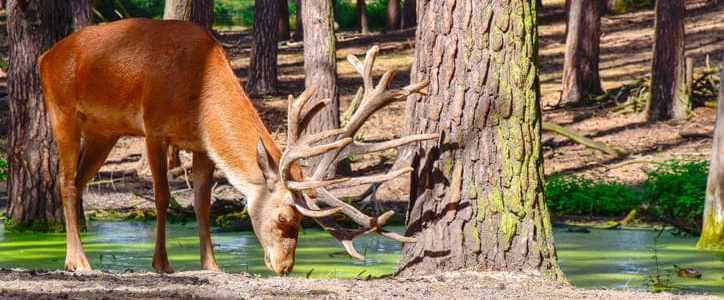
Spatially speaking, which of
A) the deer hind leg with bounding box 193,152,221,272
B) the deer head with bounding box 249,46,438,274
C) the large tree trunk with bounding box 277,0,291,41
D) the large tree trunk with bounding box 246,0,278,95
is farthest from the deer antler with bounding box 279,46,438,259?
the large tree trunk with bounding box 277,0,291,41

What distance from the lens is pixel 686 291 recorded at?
350 inches

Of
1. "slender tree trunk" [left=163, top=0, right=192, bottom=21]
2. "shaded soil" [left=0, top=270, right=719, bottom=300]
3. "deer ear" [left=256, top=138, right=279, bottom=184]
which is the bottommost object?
"shaded soil" [left=0, top=270, right=719, bottom=300]

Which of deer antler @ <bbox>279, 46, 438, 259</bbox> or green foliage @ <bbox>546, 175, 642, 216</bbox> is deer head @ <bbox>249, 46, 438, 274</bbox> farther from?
green foliage @ <bbox>546, 175, 642, 216</bbox>

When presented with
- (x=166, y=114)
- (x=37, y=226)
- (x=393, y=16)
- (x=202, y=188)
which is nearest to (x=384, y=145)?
(x=166, y=114)

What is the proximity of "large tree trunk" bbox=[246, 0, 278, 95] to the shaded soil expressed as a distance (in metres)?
16.5

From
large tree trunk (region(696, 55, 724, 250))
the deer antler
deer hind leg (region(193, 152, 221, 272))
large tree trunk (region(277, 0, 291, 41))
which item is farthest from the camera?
large tree trunk (region(277, 0, 291, 41))

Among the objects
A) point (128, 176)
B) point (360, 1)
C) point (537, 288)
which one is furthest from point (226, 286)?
point (360, 1)

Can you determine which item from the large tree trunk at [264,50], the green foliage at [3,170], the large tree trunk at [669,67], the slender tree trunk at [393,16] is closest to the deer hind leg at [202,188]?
the green foliage at [3,170]

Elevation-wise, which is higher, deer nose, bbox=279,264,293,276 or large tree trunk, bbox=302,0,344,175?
large tree trunk, bbox=302,0,344,175

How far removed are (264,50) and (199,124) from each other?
15447 millimetres

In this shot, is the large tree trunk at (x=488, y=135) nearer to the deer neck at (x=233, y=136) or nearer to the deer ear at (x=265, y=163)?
the deer ear at (x=265, y=163)

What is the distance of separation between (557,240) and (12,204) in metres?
5.46

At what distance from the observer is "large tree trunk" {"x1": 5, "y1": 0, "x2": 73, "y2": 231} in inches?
473

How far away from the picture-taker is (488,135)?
8023 millimetres
